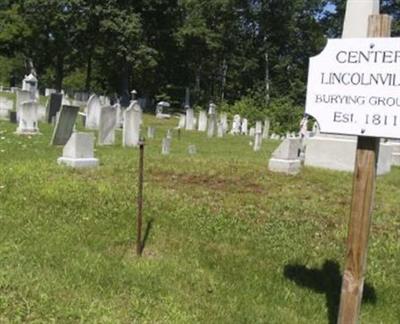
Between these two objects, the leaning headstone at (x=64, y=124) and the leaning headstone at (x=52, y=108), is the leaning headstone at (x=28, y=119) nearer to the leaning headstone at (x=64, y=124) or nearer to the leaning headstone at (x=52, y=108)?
the leaning headstone at (x=64, y=124)

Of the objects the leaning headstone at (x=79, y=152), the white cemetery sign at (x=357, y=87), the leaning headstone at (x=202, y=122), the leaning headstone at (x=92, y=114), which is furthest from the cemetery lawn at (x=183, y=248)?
the leaning headstone at (x=202, y=122)

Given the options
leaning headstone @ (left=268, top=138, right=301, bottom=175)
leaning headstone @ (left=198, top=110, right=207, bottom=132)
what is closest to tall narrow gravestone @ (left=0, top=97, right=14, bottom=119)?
leaning headstone @ (left=198, top=110, right=207, bottom=132)

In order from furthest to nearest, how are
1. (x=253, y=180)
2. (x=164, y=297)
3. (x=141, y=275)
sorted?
(x=253, y=180) < (x=141, y=275) < (x=164, y=297)

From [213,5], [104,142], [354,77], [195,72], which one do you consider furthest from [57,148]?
[195,72]

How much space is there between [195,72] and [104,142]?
4519cm

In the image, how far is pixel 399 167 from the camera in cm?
1481

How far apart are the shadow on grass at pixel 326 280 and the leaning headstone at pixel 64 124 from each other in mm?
9006

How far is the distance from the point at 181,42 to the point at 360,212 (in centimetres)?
5023

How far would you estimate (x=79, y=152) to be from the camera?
395 inches

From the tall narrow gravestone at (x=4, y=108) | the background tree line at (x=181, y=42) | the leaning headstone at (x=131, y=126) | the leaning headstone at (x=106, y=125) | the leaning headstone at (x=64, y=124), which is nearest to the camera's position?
the leaning headstone at (x=64, y=124)

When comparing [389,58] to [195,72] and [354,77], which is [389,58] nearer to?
[354,77]

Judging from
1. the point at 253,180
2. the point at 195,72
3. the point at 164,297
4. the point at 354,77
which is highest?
the point at 195,72

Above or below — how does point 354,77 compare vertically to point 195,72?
below

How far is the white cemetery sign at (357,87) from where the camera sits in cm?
385
